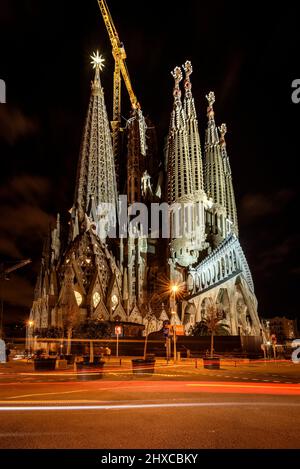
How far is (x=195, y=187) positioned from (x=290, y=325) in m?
88.9

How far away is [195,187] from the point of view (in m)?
87.8

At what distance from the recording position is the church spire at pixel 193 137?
88562 mm

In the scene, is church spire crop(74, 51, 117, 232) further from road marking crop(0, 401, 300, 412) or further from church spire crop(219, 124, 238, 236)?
road marking crop(0, 401, 300, 412)

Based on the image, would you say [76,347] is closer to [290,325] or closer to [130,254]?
[130,254]

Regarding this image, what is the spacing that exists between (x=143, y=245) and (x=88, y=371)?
67.1m

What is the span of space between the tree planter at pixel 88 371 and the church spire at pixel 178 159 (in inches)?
2701

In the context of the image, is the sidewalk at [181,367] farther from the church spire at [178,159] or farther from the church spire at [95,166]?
the church spire at [178,159]

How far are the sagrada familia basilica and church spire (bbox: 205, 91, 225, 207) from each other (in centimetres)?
36

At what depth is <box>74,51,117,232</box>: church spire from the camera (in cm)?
7556

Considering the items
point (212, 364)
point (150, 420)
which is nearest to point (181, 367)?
point (212, 364)

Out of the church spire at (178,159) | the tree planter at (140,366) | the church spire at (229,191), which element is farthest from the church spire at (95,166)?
the tree planter at (140,366)

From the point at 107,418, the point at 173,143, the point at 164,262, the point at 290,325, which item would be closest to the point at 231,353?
the point at 107,418

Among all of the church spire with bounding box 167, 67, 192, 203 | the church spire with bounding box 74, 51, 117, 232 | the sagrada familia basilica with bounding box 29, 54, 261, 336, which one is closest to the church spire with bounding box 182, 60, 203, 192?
the sagrada familia basilica with bounding box 29, 54, 261, 336

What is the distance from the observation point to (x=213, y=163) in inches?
3954
